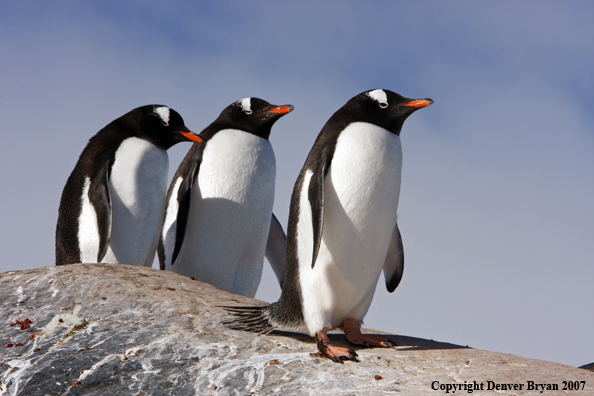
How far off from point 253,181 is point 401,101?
2.66 meters

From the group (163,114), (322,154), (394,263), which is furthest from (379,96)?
(163,114)

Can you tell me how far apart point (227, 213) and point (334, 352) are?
319cm

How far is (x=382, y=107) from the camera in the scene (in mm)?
4812

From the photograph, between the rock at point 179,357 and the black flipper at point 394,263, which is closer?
the rock at point 179,357

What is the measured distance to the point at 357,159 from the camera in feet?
15.1

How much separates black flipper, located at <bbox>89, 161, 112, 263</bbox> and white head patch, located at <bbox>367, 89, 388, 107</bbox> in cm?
318

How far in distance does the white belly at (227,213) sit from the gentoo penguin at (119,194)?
363mm

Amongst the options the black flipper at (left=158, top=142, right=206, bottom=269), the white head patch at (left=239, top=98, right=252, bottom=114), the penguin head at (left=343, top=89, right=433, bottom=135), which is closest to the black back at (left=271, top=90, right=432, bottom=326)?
the penguin head at (left=343, top=89, right=433, bottom=135)

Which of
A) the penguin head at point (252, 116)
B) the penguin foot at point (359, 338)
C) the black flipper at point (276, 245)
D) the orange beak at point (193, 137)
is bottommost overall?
the penguin foot at point (359, 338)

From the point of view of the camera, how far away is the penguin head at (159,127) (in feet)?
23.3

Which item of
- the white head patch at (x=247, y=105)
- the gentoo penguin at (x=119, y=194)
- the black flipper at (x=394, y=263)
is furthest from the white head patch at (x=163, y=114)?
the black flipper at (x=394, y=263)

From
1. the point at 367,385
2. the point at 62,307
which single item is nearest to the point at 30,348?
the point at 62,307

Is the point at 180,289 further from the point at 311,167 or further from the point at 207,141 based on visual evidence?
the point at 207,141

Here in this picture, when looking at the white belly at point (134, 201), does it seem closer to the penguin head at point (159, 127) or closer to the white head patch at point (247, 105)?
the penguin head at point (159, 127)
